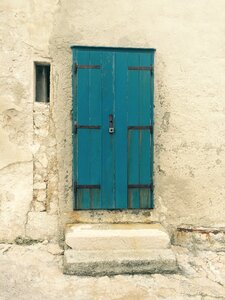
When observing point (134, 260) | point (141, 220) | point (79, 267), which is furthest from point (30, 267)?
point (141, 220)

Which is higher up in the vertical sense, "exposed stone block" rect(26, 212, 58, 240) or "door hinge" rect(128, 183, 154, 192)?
"door hinge" rect(128, 183, 154, 192)

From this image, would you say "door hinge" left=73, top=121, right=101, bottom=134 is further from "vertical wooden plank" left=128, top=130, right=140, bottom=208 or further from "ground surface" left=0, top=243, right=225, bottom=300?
"ground surface" left=0, top=243, right=225, bottom=300

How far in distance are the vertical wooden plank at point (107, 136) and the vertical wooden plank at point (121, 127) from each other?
0.18 ft

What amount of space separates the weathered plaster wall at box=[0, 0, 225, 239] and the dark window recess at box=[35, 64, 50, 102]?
149mm

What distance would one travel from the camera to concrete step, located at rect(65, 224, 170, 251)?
12.2 feet

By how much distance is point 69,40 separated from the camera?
4.10 meters

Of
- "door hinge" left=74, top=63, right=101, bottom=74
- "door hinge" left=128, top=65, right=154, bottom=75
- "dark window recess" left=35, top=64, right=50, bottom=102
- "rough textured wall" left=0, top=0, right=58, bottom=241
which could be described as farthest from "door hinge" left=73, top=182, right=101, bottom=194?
"door hinge" left=128, top=65, right=154, bottom=75

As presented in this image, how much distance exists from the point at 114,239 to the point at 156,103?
157cm

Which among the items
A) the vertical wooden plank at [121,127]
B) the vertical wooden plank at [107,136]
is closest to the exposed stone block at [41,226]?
the vertical wooden plank at [107,136]

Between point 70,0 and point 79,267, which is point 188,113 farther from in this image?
point 79,267

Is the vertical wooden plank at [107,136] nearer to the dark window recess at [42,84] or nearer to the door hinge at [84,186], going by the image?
the door hinge at [84,186]

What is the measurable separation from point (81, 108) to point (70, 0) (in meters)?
1.20

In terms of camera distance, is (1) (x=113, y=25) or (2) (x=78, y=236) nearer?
(2) (x=78, y=236)

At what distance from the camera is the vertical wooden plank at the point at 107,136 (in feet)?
13.1
